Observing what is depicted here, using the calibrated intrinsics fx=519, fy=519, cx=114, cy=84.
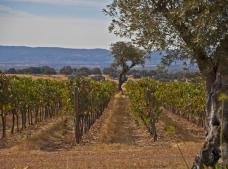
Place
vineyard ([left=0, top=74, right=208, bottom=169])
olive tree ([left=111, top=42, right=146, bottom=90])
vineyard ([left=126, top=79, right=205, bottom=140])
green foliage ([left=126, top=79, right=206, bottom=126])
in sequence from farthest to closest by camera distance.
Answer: olive tree ([left=111, top=42, right=146, bottom=90]), green foliage ([left=126, top=79, right=206, bottom=126]), vineyard ([left=126, top=79, right=205, bottom=140]), vineyard ([left=0, top=74, right=208, bottom=169])

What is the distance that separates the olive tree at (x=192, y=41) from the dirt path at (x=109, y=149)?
3.59ft

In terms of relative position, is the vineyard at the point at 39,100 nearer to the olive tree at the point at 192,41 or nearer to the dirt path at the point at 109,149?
the dirt path at the point at 109,149

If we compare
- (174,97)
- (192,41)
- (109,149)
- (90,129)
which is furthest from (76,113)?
(192,41)

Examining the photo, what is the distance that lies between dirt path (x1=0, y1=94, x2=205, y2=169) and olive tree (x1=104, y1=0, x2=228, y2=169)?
1095 millimetres

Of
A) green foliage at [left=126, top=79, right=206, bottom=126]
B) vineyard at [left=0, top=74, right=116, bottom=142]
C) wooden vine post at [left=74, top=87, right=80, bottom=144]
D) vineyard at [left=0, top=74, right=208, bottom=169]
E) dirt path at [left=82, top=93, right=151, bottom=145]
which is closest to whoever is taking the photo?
vineyard at [left=0, top=74, right=208, bottom=169]

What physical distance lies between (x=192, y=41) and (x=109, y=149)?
47.6ft

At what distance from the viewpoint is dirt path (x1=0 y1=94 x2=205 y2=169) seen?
1770 centimetres

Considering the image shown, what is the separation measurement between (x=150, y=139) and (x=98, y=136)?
126 inches

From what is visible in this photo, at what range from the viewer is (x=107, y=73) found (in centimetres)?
14825

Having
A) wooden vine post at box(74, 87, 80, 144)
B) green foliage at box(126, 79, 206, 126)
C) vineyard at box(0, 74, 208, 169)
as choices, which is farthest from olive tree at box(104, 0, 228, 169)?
green foliage at box(126, 79, 206, 126)

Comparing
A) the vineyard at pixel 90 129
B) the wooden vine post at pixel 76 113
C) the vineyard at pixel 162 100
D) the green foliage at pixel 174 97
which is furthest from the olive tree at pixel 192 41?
the green foliage at pixel 174 97

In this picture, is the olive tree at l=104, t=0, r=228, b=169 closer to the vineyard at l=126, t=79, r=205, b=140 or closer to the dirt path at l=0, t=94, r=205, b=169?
the dirt path at l=0, t=94, r=205, b=169

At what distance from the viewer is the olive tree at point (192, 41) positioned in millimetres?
9570

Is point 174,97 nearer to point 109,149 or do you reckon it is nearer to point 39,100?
point 39,100
